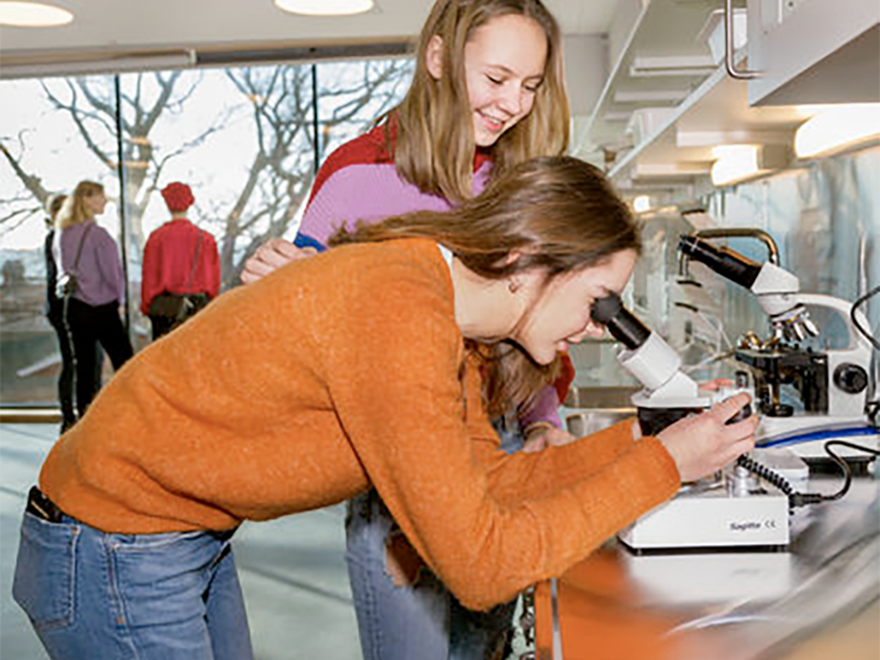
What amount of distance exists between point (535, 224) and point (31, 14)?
201 inches

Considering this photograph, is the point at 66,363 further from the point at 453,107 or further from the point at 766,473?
the point at 766,473

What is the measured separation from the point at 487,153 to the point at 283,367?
0.75m

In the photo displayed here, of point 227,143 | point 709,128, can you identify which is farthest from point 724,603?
point 227,143

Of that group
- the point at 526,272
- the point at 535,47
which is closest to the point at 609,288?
the point at 526,272

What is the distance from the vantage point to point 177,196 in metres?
5.69

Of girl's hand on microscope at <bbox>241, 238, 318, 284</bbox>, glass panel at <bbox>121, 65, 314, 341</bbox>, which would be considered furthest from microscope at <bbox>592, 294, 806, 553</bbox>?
glass panel at <bbox>121, 65, 314, 341</bbox>

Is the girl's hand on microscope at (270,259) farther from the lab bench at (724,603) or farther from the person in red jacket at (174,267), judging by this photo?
the person in red jacket at (174,267)

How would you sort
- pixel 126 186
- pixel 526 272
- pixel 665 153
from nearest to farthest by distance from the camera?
pixel 526 272
pixel 665 153
pixel 126 186

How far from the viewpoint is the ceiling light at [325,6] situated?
4.86m

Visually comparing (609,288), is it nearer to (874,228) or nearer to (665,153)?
(874,228)

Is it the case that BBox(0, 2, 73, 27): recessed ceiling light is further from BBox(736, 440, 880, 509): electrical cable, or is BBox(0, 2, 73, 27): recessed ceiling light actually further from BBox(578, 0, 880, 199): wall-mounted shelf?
BBox(736, 440, 880, 509): electrical cable

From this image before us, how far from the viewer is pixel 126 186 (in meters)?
7.19

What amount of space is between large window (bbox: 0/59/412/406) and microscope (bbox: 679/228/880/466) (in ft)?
17.8

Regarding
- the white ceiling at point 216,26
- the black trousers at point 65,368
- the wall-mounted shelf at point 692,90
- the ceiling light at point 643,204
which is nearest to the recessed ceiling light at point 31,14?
the white ceiling at point 216,26
